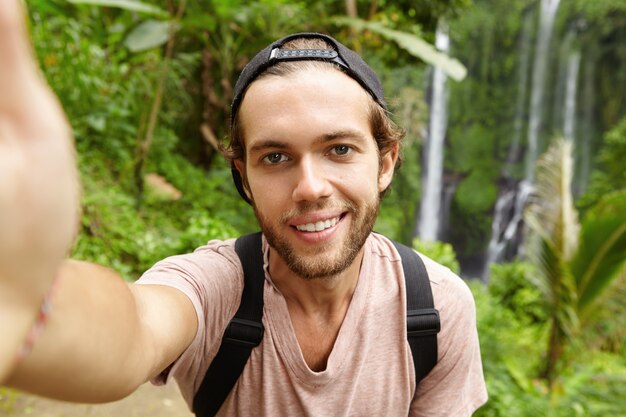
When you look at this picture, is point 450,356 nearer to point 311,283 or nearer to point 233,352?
point 311,283

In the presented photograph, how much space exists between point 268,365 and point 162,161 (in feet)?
19.6

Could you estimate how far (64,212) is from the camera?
43cm

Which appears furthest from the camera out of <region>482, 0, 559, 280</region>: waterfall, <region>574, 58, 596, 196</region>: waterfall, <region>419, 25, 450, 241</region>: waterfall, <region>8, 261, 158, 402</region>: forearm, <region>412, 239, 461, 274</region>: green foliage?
<region>574, 58, 596, 196</region>: waterfall

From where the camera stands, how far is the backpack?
3.73ft

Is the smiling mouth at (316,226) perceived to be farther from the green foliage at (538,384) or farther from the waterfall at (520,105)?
the waterfall at (520,105)

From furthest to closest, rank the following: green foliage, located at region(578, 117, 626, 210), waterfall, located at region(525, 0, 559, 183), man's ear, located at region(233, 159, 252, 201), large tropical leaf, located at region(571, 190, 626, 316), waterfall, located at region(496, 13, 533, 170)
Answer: waterfall, located at region(496, 13, 533, 170), waterfall, located at region(525, 0, 559, 183), green foliage, located at region(578, 117, 626, 210), large tropical leaf, located at region(571, 190, 626, 316), man's ear, located at region(233, 159, 252, 201)

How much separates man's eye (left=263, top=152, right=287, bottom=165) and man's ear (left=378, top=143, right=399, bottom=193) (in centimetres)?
34

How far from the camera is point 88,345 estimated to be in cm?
64

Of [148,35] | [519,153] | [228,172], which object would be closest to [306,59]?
[148,35]

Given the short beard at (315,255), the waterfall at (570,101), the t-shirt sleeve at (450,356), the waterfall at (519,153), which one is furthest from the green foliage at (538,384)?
the waterfall at (570,101)

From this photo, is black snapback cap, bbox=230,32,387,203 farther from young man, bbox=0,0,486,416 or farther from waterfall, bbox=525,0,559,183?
waterfall, bbox=525,0,559,183

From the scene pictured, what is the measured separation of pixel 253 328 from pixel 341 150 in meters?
0.50

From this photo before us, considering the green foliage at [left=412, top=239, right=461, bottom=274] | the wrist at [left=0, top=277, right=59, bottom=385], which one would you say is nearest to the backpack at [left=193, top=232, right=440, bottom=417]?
the wrist at [left=0, top=277, right=59, bottom=385]

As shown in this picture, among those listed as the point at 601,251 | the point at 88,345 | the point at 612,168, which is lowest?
the point at 612,168
